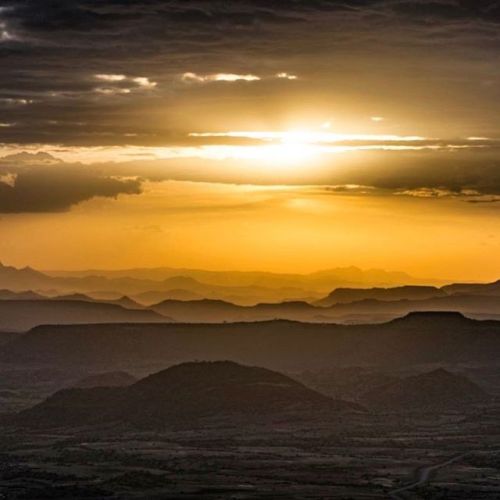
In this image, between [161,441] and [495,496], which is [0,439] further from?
[495,496]

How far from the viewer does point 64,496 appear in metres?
137

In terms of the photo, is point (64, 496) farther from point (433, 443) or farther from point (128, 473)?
point (433, 443)

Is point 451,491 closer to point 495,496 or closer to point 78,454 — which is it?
point 495,496

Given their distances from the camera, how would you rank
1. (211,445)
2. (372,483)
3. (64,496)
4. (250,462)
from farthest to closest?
1. (211,445)
2. (250,462)
3. (372,483)
4. (64,496)

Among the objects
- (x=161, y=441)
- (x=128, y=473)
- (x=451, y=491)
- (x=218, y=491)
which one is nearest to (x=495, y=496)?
(x=451, y=491)

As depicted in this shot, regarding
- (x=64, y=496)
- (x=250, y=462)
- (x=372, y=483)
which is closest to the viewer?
(x=64, y=496)

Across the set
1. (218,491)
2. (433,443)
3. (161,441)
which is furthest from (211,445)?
(218,491)

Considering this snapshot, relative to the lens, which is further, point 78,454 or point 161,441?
point 161,441

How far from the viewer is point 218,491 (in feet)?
456

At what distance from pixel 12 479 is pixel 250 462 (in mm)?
28429

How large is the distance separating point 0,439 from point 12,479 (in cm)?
4225

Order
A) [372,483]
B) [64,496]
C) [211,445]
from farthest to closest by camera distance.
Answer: [211,445]
[372,483]
[64,496]

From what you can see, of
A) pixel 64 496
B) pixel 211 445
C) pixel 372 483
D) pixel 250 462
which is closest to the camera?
pixel 64 496

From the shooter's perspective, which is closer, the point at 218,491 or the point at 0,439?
the point at 218,491
